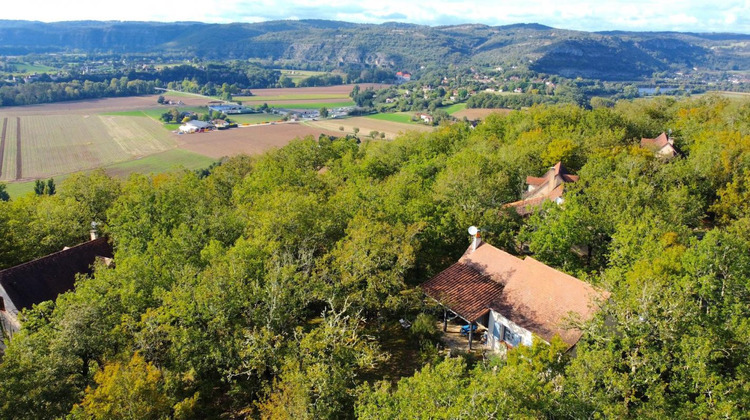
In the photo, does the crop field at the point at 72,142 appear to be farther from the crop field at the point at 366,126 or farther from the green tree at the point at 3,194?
the crop field at the point at 366,126

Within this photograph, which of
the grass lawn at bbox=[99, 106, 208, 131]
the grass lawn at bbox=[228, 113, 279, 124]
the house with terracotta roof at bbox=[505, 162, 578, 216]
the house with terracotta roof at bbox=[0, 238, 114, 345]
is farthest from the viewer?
the grass lawn at bbox=[228, 113, 279, 124]

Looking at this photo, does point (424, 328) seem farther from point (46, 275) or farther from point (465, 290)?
point (46, 275)

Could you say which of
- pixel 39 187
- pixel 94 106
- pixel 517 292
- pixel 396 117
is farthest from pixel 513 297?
pixel 94 106

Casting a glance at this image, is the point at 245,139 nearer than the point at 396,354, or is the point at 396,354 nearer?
the point at 396,354

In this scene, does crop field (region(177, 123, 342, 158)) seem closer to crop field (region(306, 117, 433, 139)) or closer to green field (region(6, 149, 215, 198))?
green field (region(6, 149, 215, 198))

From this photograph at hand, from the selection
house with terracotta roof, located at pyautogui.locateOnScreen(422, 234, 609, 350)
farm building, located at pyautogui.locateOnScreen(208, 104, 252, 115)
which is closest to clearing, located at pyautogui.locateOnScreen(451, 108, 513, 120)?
farm building, located at pyautogui.locateOnScreen(208, 104, 252, 115)

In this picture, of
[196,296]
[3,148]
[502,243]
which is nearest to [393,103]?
[3,148]

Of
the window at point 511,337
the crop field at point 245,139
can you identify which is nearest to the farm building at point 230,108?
the crop field at point 245,139
